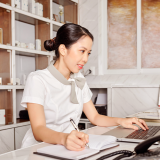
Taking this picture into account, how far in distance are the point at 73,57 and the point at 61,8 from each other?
7.07ft

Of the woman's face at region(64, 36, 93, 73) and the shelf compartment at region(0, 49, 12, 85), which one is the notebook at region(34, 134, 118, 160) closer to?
the woman's face at region(64, 36, 93, 73)

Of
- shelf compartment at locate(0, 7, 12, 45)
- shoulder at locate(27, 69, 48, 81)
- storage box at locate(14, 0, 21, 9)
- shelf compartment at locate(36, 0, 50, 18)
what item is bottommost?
shoulder at locate(27, 69, 48, 81)

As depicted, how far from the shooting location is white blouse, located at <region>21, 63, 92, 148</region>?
50.3 inches

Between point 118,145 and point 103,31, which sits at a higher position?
point 103,31

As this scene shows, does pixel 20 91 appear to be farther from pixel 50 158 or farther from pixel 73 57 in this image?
pixel 50 158

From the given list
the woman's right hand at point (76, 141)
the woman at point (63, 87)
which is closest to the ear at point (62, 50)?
the woman at point (63, 87)

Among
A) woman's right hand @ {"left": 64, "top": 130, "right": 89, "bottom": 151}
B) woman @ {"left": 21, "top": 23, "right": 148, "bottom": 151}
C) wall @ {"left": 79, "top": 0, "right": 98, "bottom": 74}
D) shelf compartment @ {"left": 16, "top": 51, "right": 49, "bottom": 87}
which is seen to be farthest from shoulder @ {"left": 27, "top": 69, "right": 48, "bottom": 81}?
wall @ {"left": 79, "top": 0, "right": 98, "bottom": 74}

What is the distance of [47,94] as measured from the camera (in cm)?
135

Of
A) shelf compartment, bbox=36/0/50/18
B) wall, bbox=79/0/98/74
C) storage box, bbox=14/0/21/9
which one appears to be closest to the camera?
storage box, bbox=14/0/21/9

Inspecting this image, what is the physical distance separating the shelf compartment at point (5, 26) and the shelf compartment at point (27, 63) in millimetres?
232

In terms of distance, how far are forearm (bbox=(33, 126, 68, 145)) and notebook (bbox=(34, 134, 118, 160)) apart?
4 cm

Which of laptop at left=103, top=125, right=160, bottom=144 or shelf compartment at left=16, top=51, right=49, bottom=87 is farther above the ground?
shelf compartment at left=16, top=51, right=49, bottom=87

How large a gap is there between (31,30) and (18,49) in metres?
0.53

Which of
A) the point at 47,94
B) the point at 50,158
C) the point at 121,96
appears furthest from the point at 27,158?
the point at 121,96
